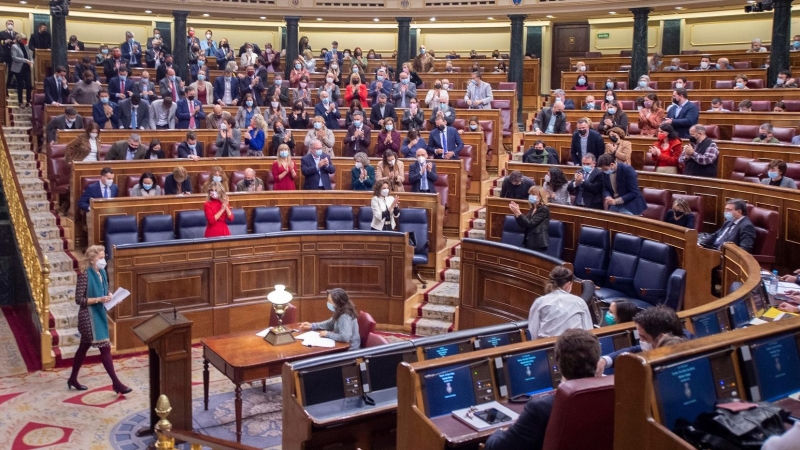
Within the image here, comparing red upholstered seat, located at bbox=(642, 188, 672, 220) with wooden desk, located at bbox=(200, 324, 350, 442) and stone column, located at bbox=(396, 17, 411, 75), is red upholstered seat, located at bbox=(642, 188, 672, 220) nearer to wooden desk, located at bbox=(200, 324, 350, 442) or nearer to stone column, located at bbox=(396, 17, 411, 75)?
wooden desk, located at bbox=(200, 324, 350, 442)

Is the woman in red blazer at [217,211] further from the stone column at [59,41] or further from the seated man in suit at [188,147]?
the stone column at [59,41]

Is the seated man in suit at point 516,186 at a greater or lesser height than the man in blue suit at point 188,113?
lesser

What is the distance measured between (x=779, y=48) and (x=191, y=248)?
10.0 metres

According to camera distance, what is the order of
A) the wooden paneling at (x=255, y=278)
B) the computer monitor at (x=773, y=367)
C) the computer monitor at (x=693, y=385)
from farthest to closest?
the wooden paneling at (x=255, y=278) → the computer monitor at (x=773, y=367) → the computer monitor at (x=693, y=385)

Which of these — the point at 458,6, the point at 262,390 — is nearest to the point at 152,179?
the point at 262,390

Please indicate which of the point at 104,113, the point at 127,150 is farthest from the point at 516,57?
the point at 127,150

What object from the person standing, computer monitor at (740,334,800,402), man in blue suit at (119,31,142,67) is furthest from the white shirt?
man in blue suit at (119,31,142,67)

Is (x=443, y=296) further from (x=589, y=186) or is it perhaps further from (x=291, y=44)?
(x=291, y=44)

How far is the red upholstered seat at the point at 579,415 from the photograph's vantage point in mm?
2842

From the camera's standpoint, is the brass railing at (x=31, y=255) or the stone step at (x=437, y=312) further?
the stone step at (x=437, y=312)

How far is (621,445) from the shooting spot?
267cm

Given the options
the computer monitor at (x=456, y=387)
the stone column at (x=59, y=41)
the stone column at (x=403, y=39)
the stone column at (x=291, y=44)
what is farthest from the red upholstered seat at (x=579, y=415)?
the stone column at (x=403, y=39)

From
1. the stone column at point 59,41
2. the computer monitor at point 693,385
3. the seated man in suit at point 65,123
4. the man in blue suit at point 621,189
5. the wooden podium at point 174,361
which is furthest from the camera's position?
the stone column at point 59,41

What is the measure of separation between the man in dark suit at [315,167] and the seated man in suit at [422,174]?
3.25 ft
